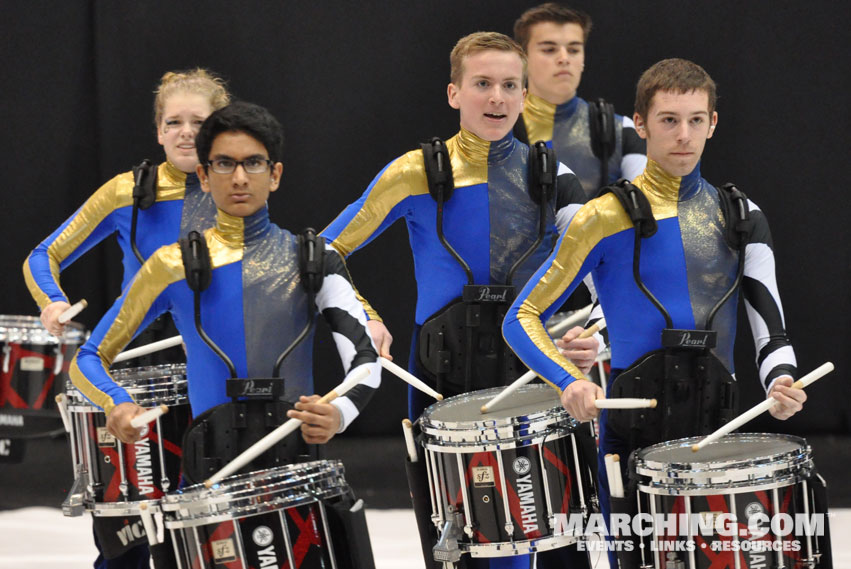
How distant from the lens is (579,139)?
14.8ft

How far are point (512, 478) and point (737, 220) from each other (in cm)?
79

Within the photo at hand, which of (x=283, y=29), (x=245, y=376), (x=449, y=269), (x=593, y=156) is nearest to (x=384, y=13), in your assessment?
(x=283, y=29)

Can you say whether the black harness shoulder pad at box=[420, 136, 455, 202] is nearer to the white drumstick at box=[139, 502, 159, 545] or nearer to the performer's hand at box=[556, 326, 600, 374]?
the performer's hand at box=[556, 326, 600, 374]

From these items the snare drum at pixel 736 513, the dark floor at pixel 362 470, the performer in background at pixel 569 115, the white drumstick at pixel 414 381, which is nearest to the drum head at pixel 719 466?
the snare drum at pixel 736 513

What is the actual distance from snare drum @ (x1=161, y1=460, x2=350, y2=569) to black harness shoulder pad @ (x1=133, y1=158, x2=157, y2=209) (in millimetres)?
1524

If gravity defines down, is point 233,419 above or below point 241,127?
below

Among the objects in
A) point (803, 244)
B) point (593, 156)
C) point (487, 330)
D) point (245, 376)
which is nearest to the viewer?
point (245, 376)

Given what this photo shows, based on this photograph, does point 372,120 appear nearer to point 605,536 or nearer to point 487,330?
A: point 487,330

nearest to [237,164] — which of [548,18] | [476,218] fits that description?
[476,218]

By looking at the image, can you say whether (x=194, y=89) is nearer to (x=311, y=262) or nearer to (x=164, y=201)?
(x=164, y=201)

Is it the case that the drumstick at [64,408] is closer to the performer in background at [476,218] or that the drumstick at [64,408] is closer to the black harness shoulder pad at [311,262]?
the performer in background at [476,218]

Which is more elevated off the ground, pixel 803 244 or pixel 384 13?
pixel 384 13

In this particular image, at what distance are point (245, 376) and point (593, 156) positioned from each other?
1.92m

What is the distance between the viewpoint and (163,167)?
4.08 m
